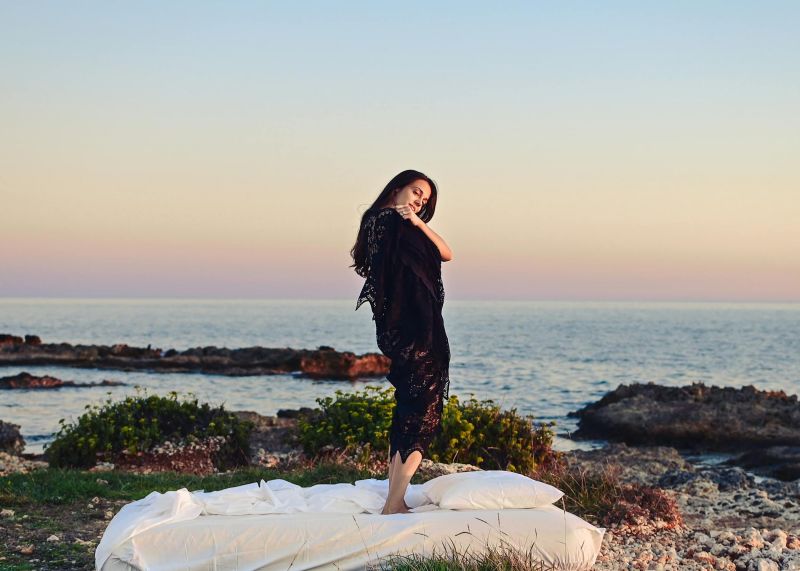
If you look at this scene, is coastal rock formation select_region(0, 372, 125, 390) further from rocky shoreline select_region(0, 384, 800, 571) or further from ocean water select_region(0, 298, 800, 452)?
rocky shoreline select_region(0, 384, 800, 571)

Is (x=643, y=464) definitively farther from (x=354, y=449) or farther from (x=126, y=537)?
(x=126, y=537)

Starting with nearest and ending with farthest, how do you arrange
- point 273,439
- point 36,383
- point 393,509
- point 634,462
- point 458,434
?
point 393,509 → point 458,434 → point 634,462 → point 273,439 → point 36,383

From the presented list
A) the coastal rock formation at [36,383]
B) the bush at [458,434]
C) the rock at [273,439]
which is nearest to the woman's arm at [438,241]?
the bush at [458,434]

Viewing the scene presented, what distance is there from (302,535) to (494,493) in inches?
58.6

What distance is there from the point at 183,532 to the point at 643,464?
1215 cm

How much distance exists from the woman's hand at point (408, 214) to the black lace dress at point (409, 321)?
0.14 feet

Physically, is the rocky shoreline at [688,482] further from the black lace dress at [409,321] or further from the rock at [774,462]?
the black lace dress at [409,321]

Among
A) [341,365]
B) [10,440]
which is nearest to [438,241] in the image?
[10,440]

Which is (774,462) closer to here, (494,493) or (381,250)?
(494,493)

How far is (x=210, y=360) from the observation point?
48969mm

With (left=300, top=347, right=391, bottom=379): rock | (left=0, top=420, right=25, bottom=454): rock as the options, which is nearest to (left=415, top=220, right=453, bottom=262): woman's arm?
(left=0, top=420, right=25, bottom=454): rock

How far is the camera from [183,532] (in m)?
6.48

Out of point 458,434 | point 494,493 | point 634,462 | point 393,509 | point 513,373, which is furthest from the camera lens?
point 513,373

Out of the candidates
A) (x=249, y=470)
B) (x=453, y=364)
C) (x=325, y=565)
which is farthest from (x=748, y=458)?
(x=453, y=364)
